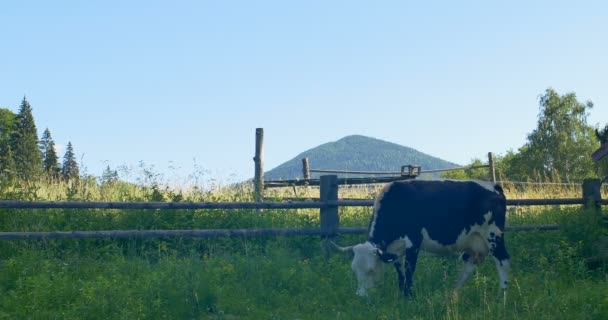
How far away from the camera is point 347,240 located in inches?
457

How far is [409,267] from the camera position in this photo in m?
9.05

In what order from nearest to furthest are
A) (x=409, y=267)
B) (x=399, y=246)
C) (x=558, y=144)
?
1. (x=409, y=267)
2. (x=399, y=246)
3. (x=558, y=144)

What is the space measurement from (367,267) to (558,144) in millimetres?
48131

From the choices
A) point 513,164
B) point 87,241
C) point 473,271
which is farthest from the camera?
point 513,164

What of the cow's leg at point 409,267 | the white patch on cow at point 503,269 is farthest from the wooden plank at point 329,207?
the white patch on cow at point 503,269

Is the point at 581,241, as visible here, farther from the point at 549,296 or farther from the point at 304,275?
the point at 304,275

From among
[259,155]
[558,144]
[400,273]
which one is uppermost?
[558,144]

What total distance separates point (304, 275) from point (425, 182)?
7.56ft

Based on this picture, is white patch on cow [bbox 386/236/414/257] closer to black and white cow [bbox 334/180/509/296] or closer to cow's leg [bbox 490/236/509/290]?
black and white cow [bbox 334/180/509/296]

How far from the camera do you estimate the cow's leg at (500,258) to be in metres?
9.40

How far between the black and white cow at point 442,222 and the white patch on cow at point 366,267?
324 millimetres

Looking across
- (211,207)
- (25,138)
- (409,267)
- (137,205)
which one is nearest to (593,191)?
(409,267)

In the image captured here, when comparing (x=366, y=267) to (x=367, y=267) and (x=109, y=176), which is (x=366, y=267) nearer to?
(x=367, y=267)

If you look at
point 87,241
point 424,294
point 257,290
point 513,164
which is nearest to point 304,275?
point 257,290
